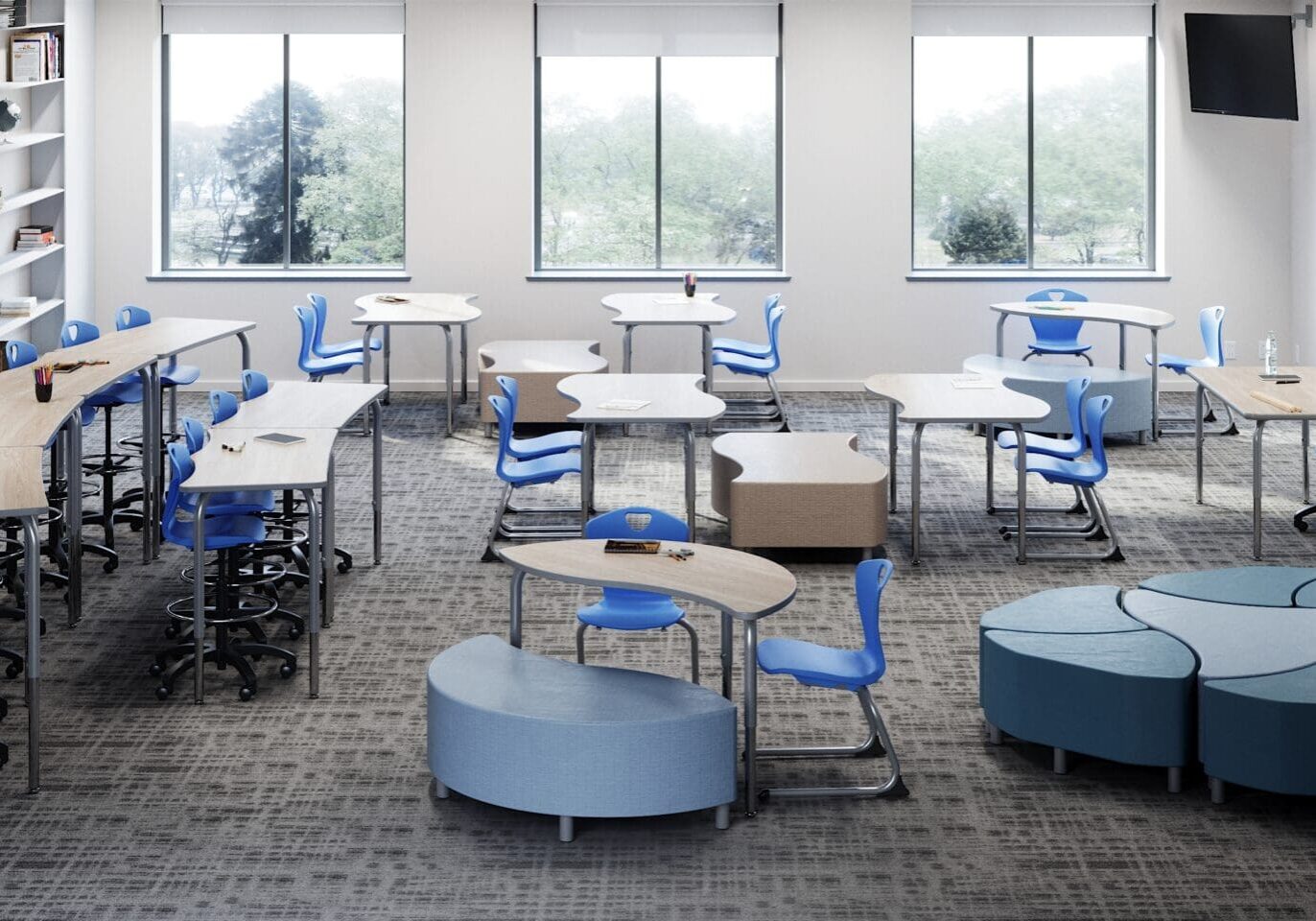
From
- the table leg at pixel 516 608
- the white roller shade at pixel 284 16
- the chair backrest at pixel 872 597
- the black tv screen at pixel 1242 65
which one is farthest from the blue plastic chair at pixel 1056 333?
the table leg at pixel 516 608

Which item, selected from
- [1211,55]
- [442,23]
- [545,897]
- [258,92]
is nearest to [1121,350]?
[1211,55]

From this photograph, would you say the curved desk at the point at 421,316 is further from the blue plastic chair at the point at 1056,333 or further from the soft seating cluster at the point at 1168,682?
the soft seating cluster at the point at 1168,682

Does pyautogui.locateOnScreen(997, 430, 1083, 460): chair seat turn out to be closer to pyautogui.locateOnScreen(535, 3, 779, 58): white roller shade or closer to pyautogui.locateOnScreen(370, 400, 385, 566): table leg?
pyautogui.locateOnScreen(370, 400, 385, 566): table leg

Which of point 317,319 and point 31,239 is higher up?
point 31,239

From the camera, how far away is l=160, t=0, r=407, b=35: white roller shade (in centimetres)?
1359

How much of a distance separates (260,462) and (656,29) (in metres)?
7.89

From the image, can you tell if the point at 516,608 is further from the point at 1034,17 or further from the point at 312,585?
the point at 1034,17

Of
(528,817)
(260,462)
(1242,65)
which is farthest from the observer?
(1242,65)

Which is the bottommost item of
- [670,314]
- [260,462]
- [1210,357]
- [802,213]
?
[260,462]

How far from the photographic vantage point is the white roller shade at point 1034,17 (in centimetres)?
1363

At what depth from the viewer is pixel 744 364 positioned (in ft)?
39.9

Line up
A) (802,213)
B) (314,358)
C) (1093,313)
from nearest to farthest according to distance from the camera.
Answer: (1093,313), (314,358), (802,213)

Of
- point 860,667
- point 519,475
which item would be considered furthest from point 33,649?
point 519,475

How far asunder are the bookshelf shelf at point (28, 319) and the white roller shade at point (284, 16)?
2.58 m
